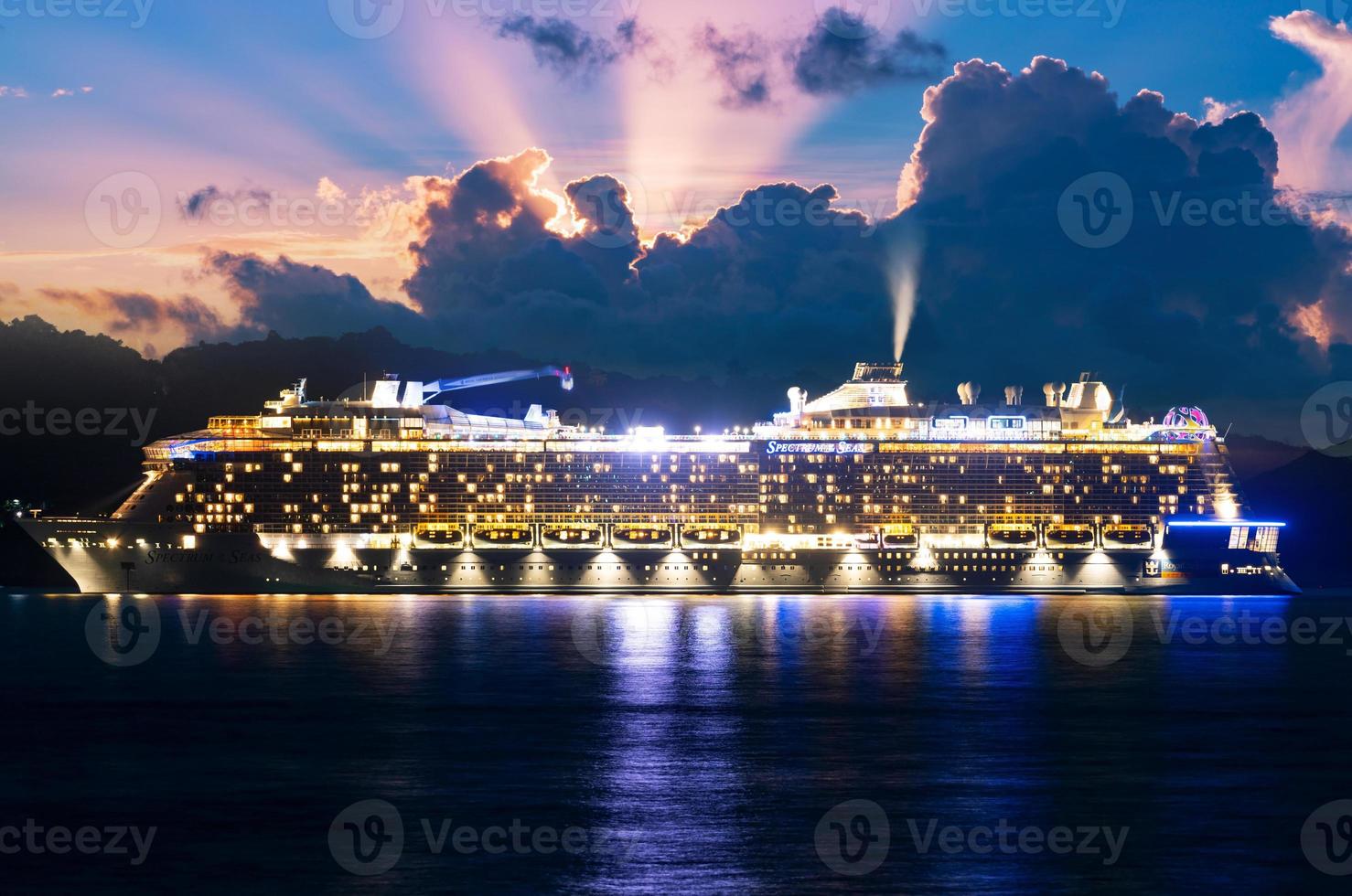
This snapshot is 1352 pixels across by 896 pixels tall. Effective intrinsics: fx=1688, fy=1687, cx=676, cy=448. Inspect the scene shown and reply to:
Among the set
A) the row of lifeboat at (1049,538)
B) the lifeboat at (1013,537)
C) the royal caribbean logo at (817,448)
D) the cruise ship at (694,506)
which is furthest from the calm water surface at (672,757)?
the royal caribbean logo at (817,448)

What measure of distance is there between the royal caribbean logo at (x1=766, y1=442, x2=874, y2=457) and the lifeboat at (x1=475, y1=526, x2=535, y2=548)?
57.5ft

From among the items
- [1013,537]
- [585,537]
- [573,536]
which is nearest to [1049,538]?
[1013,537]

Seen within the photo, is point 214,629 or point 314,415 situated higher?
point 314,415

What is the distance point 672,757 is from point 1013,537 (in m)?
66.4

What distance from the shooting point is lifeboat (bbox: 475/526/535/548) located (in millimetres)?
108938

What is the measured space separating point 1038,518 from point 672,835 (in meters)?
78.9

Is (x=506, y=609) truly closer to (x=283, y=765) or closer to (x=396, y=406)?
(x=396, y=406)

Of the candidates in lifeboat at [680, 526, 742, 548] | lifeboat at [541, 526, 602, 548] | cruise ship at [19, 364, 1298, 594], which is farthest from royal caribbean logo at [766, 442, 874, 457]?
lifeboat at [541, 526, 602, 548]

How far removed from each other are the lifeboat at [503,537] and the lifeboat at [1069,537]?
3483 centimetres

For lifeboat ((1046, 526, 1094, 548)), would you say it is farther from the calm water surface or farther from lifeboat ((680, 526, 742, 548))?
lifeboat ((680, 526, 742, 548))

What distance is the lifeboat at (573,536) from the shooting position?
359 ft

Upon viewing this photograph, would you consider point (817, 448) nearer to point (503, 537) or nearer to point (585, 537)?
point (585, 537)

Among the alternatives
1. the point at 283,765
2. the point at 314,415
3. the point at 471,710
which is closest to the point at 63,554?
the point at 314,415

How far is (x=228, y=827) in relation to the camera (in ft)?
131
